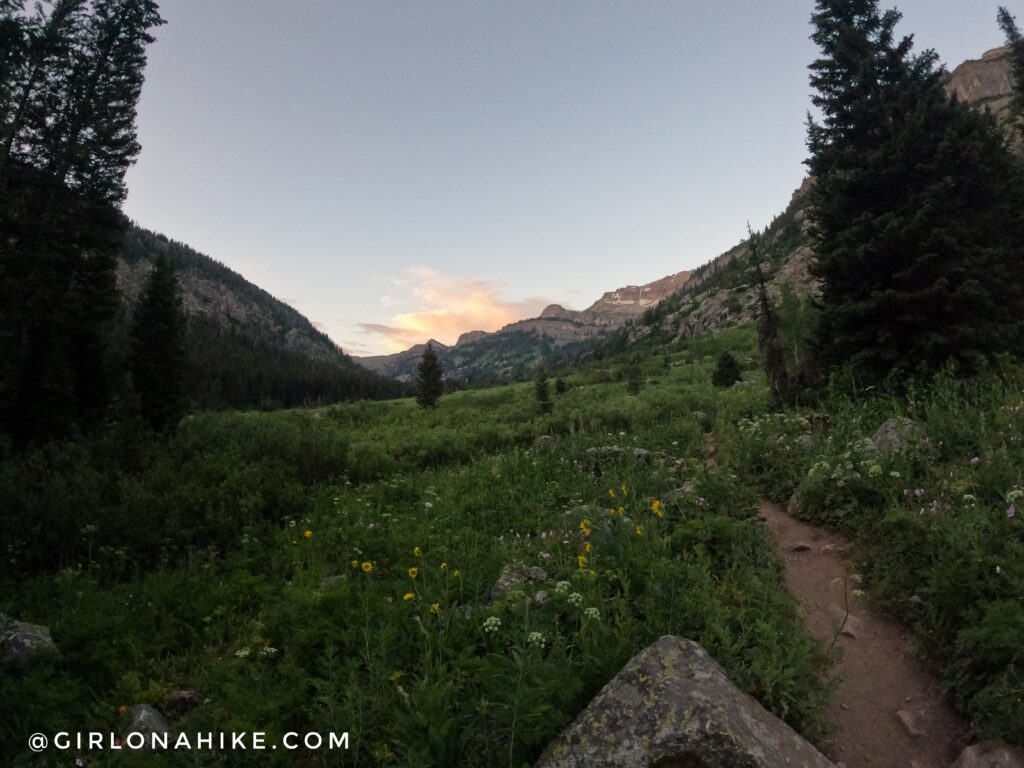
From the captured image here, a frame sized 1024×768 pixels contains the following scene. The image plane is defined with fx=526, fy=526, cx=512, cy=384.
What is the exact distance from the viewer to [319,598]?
548cm

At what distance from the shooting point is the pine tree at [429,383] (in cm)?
4409

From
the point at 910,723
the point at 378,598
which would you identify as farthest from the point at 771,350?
the point at 378,598

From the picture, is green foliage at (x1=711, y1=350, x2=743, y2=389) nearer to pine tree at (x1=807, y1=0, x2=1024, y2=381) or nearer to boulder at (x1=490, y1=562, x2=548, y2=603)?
pine tree at (x1=807, y1=0, x2=1024, y2=381)

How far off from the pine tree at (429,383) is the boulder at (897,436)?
121ft

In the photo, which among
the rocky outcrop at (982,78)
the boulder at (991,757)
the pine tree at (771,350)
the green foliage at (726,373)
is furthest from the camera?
the rocky outcrop at (982,78)

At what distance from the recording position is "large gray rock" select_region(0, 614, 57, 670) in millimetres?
4957

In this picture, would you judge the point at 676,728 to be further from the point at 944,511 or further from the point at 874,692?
the point at 944,511

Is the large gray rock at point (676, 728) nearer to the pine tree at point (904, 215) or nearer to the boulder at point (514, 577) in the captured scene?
the boulder at point (514, 577)

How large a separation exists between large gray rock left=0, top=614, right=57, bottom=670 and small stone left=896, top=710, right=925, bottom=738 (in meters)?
7.52

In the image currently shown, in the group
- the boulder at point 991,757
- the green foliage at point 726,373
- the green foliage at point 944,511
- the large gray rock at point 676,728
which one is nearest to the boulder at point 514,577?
the large gray rock at point 676,728

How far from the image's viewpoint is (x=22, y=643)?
5.09 meters

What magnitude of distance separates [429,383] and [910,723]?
4315 cm

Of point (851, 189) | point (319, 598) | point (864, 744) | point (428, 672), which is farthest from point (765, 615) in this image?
point (851, 189)

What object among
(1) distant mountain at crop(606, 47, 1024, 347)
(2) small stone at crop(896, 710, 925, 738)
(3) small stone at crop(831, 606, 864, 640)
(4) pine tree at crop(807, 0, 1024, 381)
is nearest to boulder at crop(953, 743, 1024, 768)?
(2) small stone at crop(896, 710, 925, 738)
